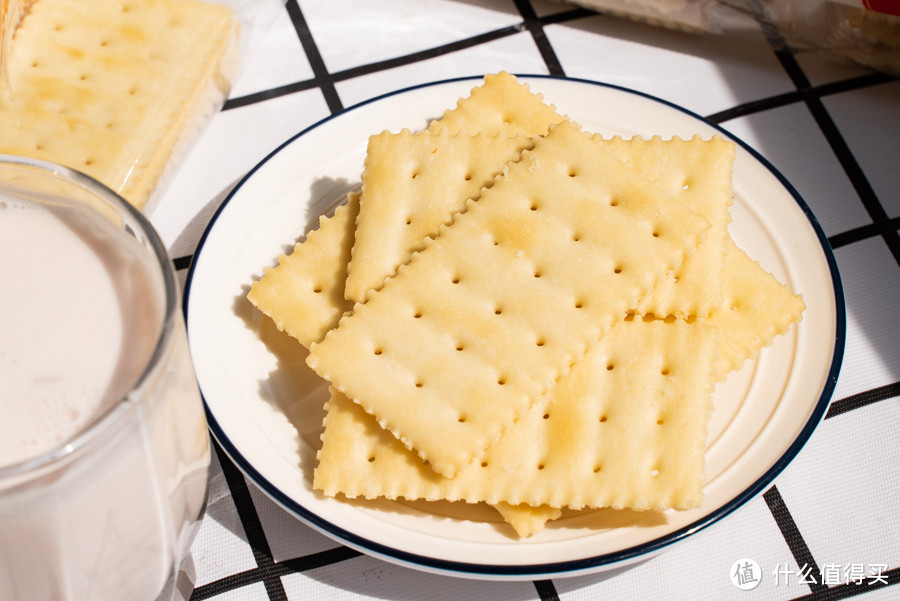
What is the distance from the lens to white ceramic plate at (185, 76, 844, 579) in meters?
0.73

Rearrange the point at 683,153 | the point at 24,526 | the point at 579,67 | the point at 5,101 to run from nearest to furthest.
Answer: the point at 24,526
the point at 683,153
the point at 5,101
the point at 579,67

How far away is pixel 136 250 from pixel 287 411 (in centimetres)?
33

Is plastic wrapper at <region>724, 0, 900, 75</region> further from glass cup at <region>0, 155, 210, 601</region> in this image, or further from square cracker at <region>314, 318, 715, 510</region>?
glass cup at <region>0, 155, 210, 601</region>

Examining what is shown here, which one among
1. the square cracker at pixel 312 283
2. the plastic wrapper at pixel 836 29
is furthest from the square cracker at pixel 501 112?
the plastic wrapper at pixel 836 29

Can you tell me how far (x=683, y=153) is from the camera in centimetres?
92

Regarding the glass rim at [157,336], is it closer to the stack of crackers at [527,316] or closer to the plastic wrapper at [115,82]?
the stack of crackers at [527,316]

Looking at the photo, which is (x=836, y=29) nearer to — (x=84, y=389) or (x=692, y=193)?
(x=692, y=193)

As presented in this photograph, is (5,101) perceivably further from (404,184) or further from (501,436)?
(501,436)

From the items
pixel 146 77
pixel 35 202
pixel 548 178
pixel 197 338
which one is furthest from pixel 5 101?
pixel 548 178

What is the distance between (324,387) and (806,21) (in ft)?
2.71

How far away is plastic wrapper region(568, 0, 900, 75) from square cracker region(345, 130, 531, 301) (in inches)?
16.6

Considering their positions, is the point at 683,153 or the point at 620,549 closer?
the point at 620,549

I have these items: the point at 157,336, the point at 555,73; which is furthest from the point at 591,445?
the point at 555,73

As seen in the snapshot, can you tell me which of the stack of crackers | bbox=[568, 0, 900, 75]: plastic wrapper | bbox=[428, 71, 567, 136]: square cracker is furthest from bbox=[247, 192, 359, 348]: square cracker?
bbox=[568, 0, 900, 75]: plastic wrapper
